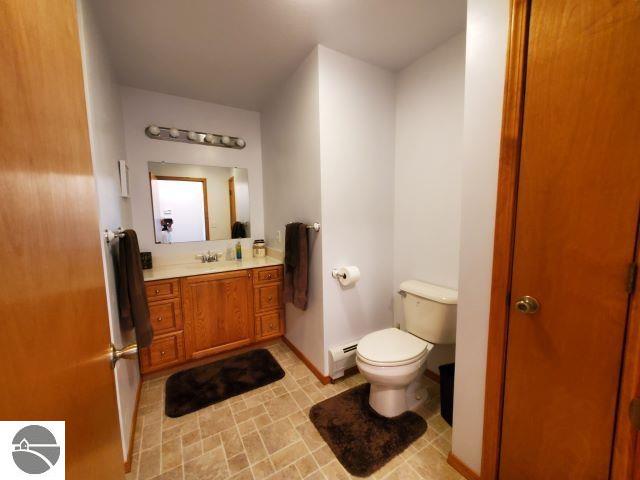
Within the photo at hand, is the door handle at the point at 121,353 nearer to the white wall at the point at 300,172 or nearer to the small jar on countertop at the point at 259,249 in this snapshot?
the white wall at the point at 300,172

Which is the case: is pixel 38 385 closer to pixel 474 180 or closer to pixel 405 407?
pixel 474 180

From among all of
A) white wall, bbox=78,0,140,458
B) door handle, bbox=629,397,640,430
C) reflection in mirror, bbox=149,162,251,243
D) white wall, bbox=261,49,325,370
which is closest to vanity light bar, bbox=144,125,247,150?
reflection in mirror, bbox=149,162,251,243

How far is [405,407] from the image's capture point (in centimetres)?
170

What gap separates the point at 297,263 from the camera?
211 cm

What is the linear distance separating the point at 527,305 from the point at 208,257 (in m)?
2.57

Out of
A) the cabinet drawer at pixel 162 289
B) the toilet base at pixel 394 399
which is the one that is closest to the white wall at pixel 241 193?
the cabinet drawer at pixel 162 289

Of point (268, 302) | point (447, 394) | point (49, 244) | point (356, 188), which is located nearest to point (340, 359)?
point (447, 394)

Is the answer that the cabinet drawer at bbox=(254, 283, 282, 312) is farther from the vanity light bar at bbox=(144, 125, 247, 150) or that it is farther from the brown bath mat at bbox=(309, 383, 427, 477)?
the vanity light bar at bbox=(144, 125, 247, 150)

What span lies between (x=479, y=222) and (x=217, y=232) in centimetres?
241

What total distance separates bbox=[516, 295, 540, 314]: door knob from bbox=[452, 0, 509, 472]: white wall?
0.14 metres

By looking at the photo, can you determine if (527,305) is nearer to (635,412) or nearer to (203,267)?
(635,412)

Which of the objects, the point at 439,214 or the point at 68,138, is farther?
the point at 439,214

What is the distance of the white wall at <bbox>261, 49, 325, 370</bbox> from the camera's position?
190 cm

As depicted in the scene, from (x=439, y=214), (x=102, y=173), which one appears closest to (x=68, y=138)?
(x=102, y=173)
